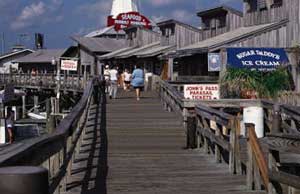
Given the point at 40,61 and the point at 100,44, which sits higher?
the point at 100,44

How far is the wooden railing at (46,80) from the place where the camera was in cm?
5808

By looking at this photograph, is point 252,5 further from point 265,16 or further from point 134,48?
point 134,48

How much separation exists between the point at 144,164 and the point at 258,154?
3.95m

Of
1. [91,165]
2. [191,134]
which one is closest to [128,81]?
[191,134]

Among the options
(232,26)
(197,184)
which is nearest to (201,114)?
(197,184)

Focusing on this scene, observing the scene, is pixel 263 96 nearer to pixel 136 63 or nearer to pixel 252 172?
pixel 252 172

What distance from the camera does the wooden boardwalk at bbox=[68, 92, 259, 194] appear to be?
32.6ft

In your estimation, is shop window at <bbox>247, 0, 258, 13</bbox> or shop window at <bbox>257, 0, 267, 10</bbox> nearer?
shop window at <bbox>257, 0, 267, 10</bbox>

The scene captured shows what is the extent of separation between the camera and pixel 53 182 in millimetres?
7113

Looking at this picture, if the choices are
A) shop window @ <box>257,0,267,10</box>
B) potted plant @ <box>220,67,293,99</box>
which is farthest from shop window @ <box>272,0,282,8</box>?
potted plant @ <box>220,67,293,99</box>

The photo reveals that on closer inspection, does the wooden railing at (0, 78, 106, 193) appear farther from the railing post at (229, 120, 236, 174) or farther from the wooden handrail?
the railing post at (229, 120, 236, 174)

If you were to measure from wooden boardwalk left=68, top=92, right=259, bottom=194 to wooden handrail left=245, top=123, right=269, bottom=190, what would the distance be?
0.60m

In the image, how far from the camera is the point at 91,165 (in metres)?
12.1

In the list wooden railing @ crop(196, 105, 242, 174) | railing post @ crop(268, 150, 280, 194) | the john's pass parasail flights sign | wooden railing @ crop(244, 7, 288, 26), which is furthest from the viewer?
the john's pass parasail flights sign
